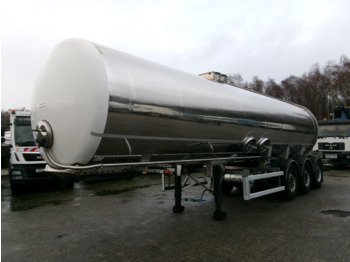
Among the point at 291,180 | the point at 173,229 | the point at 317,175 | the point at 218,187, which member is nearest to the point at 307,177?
the point at 317,175

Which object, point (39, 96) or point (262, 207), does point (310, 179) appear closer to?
point (262, 207)

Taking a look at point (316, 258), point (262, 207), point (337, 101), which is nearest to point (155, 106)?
point (316, 258)

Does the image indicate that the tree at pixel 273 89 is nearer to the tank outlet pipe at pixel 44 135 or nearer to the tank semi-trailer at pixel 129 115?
the tank semi-trailer at pixel 129 115

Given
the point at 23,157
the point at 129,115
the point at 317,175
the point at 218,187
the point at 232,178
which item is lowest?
the point at 317,175

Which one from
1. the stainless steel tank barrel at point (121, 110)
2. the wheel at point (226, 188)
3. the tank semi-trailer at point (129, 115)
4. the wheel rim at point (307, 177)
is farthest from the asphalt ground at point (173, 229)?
the stainless steel tank barrel at point (121, 110)

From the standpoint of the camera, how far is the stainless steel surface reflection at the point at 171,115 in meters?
4.04

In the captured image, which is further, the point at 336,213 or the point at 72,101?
the point at 336,213

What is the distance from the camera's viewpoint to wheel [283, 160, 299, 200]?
24.5 feet

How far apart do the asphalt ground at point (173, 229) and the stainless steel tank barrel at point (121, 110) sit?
1380mm

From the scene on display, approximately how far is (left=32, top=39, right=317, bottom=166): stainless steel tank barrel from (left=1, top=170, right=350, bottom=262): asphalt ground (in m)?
1.38

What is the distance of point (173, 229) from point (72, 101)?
9.78 ft

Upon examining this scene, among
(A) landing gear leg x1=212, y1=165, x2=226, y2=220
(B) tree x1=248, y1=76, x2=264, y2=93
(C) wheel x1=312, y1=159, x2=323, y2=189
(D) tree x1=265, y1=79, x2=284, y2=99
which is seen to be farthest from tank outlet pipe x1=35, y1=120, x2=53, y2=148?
(B) tree x1=248, y1=76, x2=264, y2=93

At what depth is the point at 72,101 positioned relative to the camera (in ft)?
13.2

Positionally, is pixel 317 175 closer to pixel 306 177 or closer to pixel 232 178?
pixel 306 177
